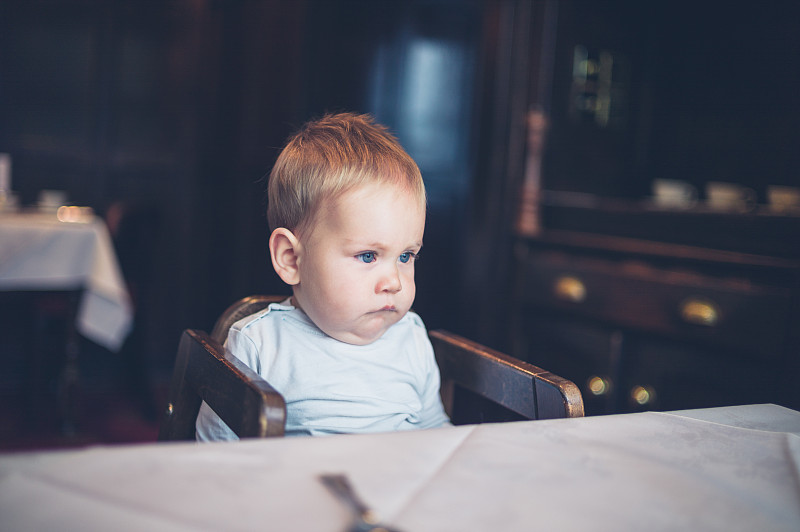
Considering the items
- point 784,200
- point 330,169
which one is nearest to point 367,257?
point 330,169

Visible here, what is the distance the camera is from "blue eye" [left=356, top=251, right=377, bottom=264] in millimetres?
946

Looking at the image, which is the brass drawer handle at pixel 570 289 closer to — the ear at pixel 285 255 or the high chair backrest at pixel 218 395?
the ear at pixel 285 255

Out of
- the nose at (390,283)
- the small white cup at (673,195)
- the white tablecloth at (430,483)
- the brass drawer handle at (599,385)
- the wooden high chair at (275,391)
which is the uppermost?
the small white cup at (673,195)

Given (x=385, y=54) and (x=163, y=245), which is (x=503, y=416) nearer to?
(x=385, y=54)

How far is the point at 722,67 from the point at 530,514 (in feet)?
8.29

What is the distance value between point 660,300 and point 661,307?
21 millimetres

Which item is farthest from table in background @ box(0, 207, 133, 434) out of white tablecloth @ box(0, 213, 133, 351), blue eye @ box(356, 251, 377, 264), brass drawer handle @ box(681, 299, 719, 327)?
brass drawer handle @ box(681, 299, 719, 327)

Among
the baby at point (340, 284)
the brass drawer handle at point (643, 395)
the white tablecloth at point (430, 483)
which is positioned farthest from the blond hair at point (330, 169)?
the brass drawer handle at point (643, 395)

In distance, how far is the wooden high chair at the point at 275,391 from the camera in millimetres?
664

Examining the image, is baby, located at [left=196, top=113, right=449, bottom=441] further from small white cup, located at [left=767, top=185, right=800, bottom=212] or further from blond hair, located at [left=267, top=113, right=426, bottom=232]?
small white cup, located at [left=767, top=185, right=800, bottom=212]

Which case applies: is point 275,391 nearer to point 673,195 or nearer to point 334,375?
point 334,375

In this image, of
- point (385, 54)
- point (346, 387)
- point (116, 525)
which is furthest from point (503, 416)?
point (385, 54)

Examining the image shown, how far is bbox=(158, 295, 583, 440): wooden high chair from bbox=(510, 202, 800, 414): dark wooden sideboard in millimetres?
1122

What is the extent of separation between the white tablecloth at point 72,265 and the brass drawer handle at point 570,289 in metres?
1.61
